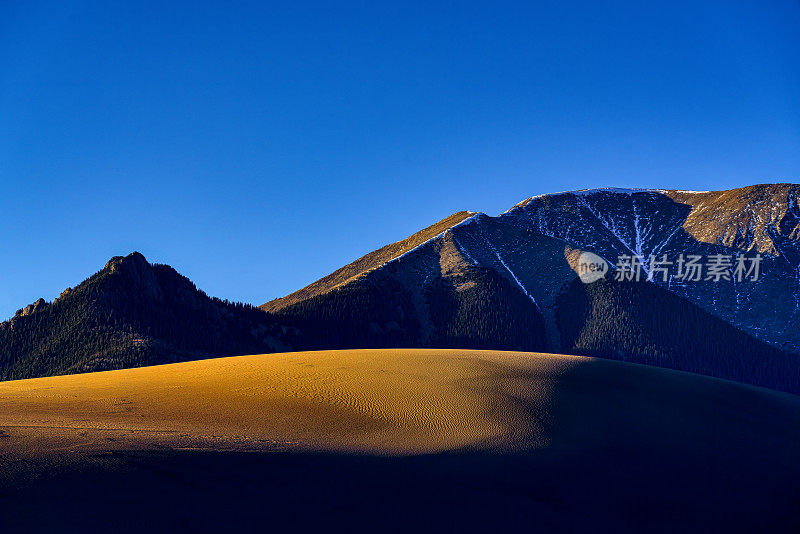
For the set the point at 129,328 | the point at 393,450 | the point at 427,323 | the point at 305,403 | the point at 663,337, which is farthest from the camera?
the point at 427,323

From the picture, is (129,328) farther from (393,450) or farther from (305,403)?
(393,450)

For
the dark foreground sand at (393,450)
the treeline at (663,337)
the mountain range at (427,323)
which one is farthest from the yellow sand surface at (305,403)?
the treeline at (663,337)

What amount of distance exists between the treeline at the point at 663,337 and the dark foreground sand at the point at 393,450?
13180 centimetres

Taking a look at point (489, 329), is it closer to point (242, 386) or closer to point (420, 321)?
point (420, 321)

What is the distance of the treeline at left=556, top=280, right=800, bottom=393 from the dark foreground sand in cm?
13180

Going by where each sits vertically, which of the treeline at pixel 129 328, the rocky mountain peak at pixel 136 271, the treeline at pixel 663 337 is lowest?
the treeline at pixel 663 337

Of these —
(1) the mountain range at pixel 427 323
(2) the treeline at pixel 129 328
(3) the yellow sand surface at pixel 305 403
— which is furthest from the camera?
(1) the mountain range at pixel 427 323

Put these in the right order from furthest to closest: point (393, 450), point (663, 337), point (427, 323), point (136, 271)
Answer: point (427, 323) → point (663, 337) → point (136, 271) → point (393, 450)

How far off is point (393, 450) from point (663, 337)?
16373 centimetres

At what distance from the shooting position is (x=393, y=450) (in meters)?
28.8

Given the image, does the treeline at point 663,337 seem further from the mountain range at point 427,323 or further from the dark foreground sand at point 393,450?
the dark foreground sand at point 393,450

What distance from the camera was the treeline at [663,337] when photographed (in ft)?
554

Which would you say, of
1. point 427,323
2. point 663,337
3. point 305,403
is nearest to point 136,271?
point 427,323

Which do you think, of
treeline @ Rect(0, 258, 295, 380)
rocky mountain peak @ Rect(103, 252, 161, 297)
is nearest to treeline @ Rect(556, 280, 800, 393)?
treeline @ Rect(0, 258, 295, 380)
